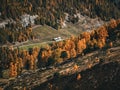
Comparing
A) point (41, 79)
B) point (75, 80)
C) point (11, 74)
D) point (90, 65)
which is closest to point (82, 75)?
point (75, 80)

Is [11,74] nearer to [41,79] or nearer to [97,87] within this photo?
[41,79]

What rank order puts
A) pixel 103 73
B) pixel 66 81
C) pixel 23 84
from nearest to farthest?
pixel 103 73 < pixel 66 81 < pixel 23 84

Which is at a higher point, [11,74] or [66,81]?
[66,81]

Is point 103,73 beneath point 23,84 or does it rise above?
above

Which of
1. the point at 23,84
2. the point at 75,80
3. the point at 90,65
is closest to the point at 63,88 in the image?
the point at 75,80

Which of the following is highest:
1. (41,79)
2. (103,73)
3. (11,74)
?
(103,73)

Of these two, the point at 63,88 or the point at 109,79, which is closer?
the point at 109,79

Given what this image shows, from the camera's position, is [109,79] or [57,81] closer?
[109,79]

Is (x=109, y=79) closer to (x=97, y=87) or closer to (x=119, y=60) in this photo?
(x=97, y=87)

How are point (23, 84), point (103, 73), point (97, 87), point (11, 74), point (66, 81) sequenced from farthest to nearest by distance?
point (11, 74)
point (23, 84)
point (66, 81)
point (103, 73)
point (97, 87)

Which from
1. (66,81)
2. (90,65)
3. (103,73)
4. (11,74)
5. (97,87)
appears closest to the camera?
(97,87)
